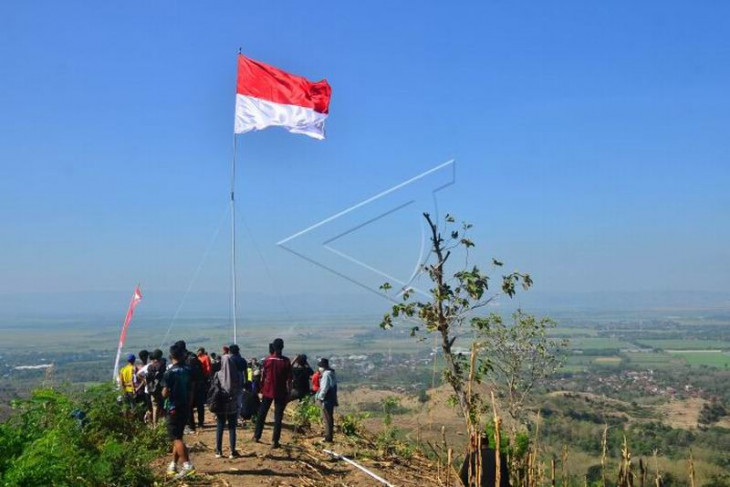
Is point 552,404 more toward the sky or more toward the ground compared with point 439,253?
more toward the ground

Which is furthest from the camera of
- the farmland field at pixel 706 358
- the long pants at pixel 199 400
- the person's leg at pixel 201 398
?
the farmland field at pixel 706 358

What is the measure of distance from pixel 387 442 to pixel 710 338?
162827mm

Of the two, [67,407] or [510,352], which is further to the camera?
[510,352]

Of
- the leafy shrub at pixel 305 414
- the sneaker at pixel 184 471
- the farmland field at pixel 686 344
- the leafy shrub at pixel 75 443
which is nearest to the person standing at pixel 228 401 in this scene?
the leafy shrub at pixel 75 443

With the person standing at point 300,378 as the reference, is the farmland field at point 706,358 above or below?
below

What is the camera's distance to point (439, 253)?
12.2 m

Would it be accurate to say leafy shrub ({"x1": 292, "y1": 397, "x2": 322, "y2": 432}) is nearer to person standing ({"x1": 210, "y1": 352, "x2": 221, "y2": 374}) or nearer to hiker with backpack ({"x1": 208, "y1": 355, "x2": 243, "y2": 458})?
person standing ({"x1": 210, "y1": 352, "x2": 221, "y2": 374})

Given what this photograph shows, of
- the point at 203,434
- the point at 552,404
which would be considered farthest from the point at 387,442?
the point at 552,404

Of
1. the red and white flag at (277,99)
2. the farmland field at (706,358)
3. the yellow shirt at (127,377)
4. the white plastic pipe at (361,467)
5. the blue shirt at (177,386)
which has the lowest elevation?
the farmland field at (706,358)

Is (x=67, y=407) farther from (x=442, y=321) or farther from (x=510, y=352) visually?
(x=510, y=352)

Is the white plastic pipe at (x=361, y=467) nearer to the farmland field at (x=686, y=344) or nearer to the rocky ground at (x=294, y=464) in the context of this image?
the rocky ground at (x=294, y=464)

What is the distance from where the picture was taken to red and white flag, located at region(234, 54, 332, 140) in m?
15.2

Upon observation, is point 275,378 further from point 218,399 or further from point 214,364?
point 214,364

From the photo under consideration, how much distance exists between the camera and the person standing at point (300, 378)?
12461 mm
